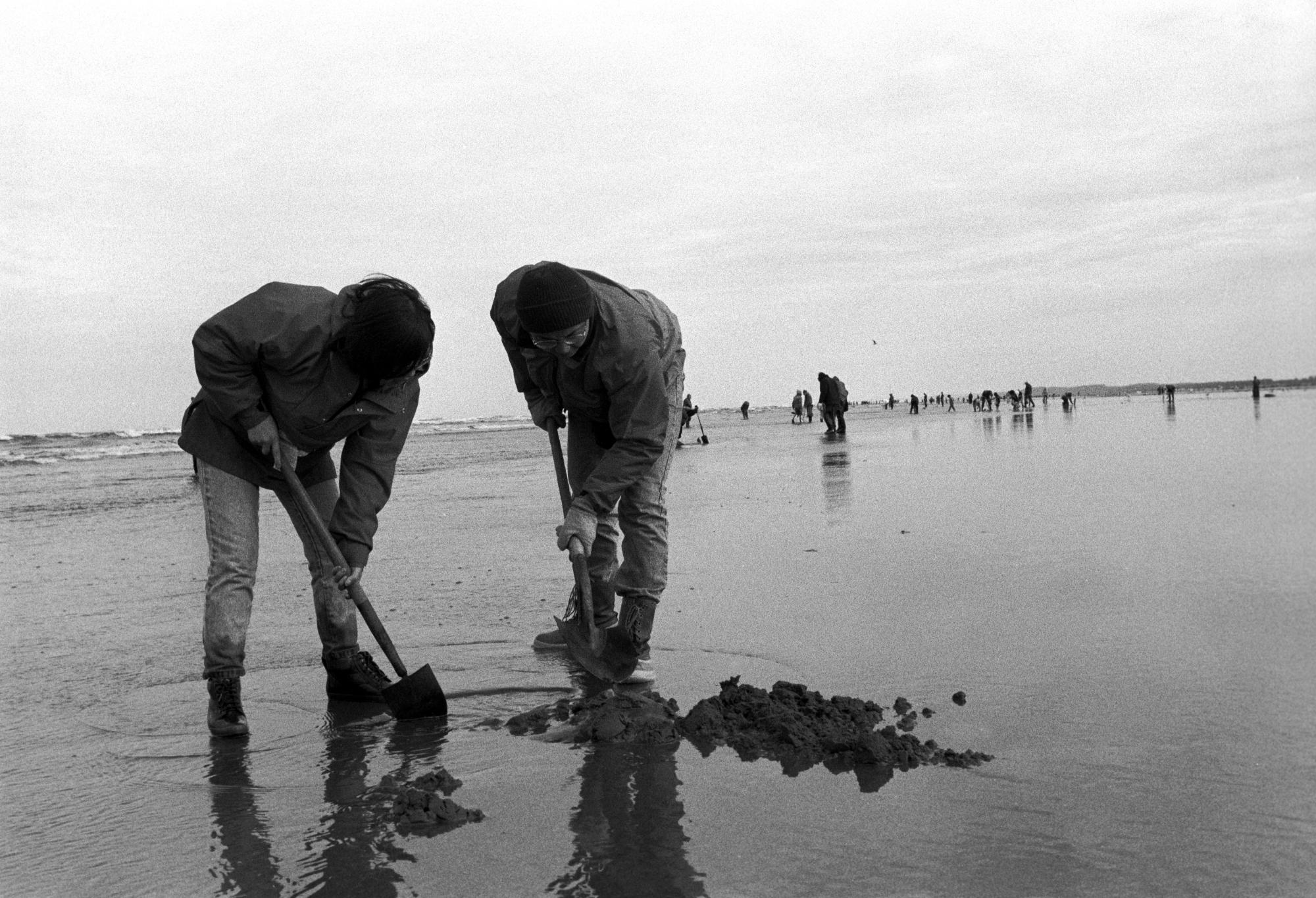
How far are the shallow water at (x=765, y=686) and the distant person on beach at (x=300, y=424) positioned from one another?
26 centimetres

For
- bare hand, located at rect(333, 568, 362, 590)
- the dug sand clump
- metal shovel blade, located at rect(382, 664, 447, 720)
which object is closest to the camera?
the dug sand clump

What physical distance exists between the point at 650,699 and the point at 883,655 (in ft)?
3.49

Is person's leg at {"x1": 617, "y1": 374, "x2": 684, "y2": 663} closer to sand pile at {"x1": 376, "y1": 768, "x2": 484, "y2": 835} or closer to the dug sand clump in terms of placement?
the dug sand clump

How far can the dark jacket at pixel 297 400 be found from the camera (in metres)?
3.46

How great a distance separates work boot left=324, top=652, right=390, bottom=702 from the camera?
12.4 feet

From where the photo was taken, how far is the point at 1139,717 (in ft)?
9.86

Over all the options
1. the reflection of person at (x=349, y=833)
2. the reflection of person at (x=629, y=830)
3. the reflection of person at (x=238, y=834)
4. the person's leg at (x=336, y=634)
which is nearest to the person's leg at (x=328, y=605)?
the person's leg at (x=336, y=634)

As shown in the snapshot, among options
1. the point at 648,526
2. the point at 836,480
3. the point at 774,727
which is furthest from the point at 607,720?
the point at 836,480

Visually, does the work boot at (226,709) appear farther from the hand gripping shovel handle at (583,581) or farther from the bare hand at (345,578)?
the hand gripping shovel handle at (583,581)

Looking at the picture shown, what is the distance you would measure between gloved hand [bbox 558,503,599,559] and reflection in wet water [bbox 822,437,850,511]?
5.26 metres

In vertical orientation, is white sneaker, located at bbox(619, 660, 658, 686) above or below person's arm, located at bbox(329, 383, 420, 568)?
below

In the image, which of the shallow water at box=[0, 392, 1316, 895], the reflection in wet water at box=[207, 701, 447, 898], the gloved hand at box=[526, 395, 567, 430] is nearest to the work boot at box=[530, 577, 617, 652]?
the shallow water at box=[0, 392, 1316, 895]

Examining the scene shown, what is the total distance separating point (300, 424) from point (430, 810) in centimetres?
167

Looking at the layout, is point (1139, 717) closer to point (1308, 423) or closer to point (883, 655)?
point (883, 655)
